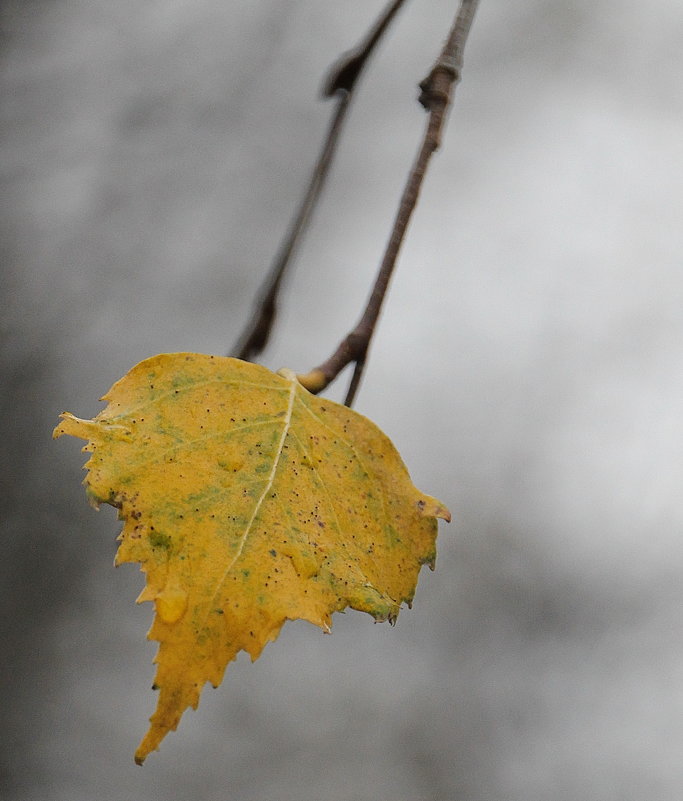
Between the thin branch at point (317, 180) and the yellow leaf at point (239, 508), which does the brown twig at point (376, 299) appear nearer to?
the yellow leaf at point (239, 508)

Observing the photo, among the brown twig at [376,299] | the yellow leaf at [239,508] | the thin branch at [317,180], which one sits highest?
the thin branch at [317,180]

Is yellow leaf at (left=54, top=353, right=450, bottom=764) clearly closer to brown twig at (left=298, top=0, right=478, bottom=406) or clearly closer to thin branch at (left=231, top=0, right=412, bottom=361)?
brown twig at (left=298, top=0, right=478, bottom=406)

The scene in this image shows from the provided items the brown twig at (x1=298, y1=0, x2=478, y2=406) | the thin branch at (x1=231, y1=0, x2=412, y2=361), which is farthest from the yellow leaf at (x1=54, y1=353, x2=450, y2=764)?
the thin branch at (x1=231, y1=0, x2=412, y2=361)

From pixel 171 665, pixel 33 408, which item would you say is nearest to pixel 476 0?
pixel 171 665

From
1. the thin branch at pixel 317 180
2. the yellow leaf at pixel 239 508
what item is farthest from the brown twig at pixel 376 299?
the thin branch at pixel 317 180

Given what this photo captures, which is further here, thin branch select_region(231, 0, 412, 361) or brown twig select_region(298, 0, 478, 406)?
thin branch select_region(231, 0, 412, 361)

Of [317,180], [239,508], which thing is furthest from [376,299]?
[317,180]
